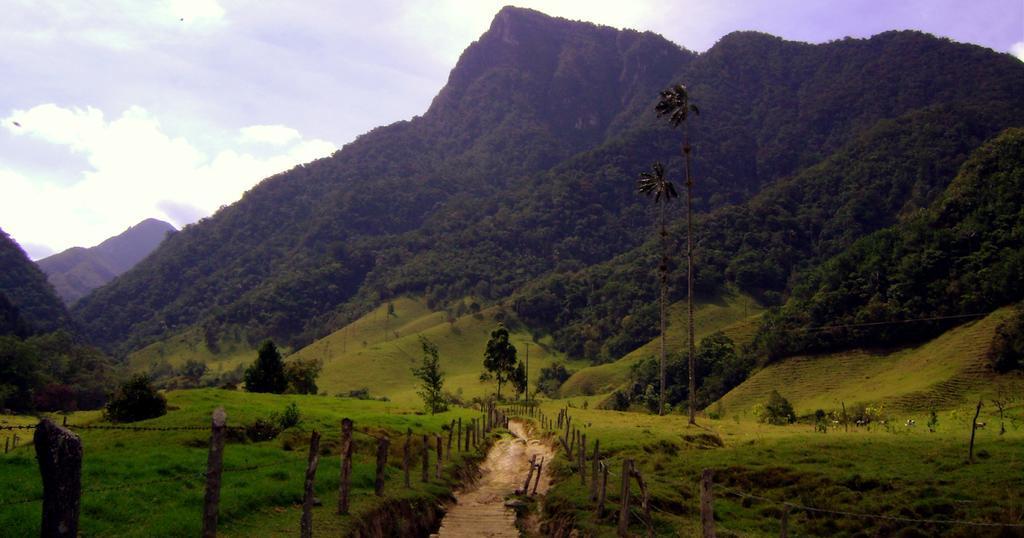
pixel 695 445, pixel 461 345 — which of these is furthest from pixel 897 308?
pixel 461 345

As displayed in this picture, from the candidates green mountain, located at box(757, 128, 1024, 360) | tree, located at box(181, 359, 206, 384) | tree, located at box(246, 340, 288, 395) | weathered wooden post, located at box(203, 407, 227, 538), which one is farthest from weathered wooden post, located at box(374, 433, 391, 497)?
tree, located at box(181, 359, 206, 384)

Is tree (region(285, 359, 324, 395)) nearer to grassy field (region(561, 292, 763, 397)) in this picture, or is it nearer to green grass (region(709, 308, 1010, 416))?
green grass (region(709, 308, 1010, 416))

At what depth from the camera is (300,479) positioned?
71.1 ft

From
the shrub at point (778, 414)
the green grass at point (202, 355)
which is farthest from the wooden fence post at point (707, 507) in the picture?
the green grass at point (202, 355)

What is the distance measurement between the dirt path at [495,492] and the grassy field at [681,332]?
3203 inches

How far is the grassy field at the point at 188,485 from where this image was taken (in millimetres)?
14758

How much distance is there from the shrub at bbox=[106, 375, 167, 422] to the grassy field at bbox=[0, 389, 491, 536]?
248 inches

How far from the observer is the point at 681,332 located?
13788 cm

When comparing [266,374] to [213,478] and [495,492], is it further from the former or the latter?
[213,478]

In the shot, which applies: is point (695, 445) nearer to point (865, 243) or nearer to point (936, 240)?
point (936, 240)

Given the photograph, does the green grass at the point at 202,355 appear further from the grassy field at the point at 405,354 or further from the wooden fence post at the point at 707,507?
the wooden fence post at the point at 707,507

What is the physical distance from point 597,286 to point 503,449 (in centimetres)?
15738

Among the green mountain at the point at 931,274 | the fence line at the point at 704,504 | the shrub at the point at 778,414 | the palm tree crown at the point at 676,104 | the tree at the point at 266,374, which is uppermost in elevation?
the palm tree crown at the point at 676,104

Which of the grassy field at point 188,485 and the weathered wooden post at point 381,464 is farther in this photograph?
the weathered wooden post at point 381,464
